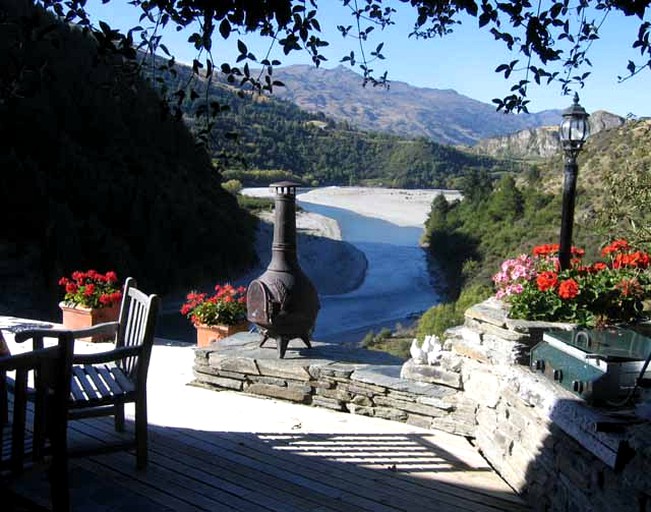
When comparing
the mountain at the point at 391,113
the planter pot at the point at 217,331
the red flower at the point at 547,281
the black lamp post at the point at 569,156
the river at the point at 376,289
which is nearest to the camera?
the red flower at the point at 547,281

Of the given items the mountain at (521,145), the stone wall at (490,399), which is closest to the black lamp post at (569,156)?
the stone wall at (490,399)

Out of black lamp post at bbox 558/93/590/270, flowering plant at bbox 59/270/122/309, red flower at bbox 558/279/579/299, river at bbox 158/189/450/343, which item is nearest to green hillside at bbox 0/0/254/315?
river at bbox 158/189/450/343

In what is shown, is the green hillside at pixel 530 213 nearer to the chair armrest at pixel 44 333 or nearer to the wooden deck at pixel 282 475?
the wooden deck at pixel 282 475

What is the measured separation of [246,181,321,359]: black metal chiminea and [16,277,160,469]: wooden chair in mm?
1328

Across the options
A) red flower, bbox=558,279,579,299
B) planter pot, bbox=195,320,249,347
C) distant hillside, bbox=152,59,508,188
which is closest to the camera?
red flower, bbox=558,279,579,299

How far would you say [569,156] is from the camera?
4.14 meters

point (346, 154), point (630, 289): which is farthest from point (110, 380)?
point (346, 154)

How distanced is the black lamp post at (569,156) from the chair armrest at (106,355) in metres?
2.40

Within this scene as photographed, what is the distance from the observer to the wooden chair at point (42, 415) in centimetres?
215

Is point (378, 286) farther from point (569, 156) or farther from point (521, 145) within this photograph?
point (569, 156)

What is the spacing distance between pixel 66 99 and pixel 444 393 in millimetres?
21446

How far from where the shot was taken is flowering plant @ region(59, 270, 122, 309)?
6.55m

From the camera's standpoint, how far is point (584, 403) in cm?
264

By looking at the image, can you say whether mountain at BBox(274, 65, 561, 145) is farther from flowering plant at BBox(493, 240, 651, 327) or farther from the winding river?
flowering plant at BBox(493, 240, 651, 327)
